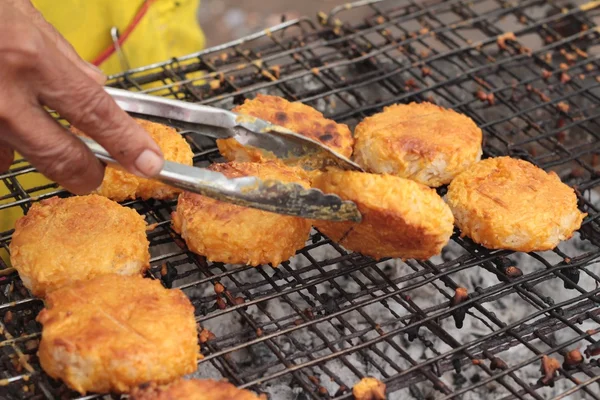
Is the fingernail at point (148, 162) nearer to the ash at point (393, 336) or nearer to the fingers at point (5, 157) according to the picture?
the fingers at point (5, 157)

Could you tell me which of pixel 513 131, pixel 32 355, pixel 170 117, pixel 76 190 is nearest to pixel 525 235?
pixel 513 131

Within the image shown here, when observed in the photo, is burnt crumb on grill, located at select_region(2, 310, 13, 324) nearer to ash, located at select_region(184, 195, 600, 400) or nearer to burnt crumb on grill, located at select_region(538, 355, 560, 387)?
ash, located at select_region(184, 195, 600, 400)

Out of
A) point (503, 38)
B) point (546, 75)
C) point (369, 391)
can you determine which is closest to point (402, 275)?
point (369, 391)

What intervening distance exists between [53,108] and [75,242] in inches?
28.4

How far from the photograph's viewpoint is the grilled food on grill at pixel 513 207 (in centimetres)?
301

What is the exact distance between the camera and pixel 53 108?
7.48ft

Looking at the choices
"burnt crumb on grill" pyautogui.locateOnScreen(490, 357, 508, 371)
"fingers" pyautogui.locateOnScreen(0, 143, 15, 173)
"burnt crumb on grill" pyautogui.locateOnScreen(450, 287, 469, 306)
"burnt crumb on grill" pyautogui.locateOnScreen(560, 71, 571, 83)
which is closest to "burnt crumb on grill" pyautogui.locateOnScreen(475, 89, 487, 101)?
"burnt crumb on grill" pyautogui.locateOnScreen(560, 71, 571, 83)

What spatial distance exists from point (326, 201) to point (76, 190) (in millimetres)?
887

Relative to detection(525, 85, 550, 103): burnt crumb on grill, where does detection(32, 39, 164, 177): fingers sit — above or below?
above

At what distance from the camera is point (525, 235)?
3.00m

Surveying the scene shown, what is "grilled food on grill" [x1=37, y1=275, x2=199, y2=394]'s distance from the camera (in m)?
2.34

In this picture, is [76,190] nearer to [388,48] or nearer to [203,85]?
[203,85]

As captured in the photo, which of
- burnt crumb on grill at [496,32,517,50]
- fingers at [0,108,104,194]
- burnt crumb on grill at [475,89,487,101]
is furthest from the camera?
burnt crumb on grill at [496,32,517,50]

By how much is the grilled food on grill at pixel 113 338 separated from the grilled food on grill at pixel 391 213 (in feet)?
2.31
